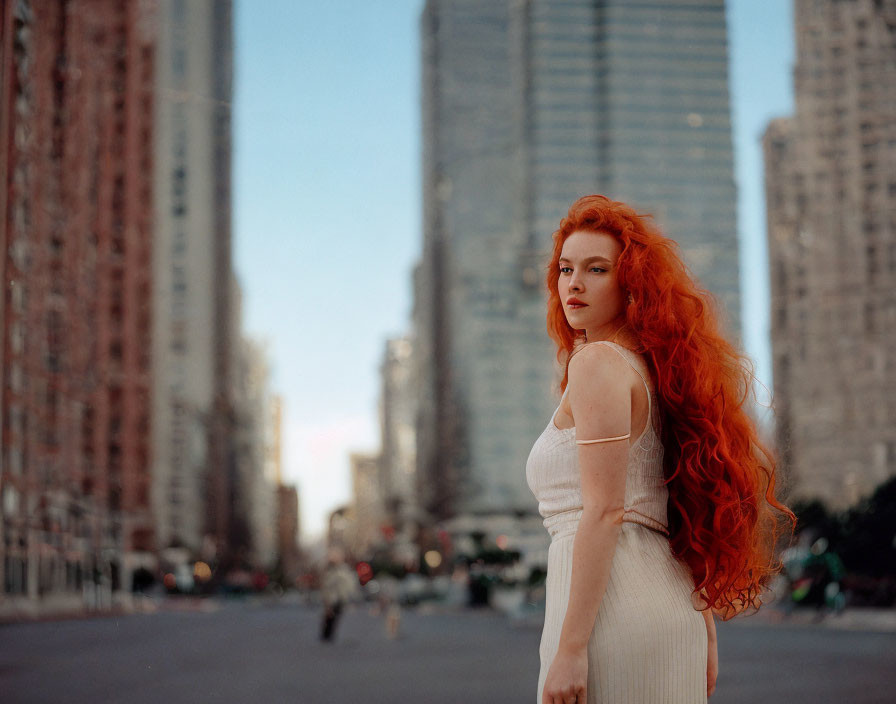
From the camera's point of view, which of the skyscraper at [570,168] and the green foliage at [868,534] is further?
the skyscraper at [570,168]

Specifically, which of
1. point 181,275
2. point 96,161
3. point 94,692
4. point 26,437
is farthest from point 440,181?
point 94,692

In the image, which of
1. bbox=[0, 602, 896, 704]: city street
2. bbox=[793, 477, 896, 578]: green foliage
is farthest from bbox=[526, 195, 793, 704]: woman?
bbox=[793, 477, 896, 578]: green foliage

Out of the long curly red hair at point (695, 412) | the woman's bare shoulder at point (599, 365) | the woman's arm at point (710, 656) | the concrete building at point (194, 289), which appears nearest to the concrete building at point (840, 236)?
the woman's arm at point (710, 656)

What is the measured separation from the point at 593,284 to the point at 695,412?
0.40 m

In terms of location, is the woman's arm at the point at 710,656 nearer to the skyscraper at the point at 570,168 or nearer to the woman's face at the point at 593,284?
the woman's face at the point at 593,284

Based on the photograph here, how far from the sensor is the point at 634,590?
2.85 metres

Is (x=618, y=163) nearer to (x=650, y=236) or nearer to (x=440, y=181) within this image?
(x=440, y=181)

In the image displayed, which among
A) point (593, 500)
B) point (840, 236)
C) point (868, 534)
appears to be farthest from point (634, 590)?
point (840, 236)

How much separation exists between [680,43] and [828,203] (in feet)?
268

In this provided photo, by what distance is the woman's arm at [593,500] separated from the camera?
2.75 metres

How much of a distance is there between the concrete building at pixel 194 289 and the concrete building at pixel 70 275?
1238 inches

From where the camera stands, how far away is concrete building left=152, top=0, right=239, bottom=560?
124 m

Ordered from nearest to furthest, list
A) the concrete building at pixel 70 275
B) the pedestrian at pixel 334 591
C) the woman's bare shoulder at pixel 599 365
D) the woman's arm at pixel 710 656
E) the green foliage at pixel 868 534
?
the woman's bare shoulder at pixel 599 365 → the woman's arm at pixel 710 656 → the pedestrian at pixel 334 591 → the green foliage at pixel 868 534 → the concrete building at pixel 70 275

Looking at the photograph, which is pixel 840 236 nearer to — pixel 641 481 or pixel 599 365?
pixel 641 481
